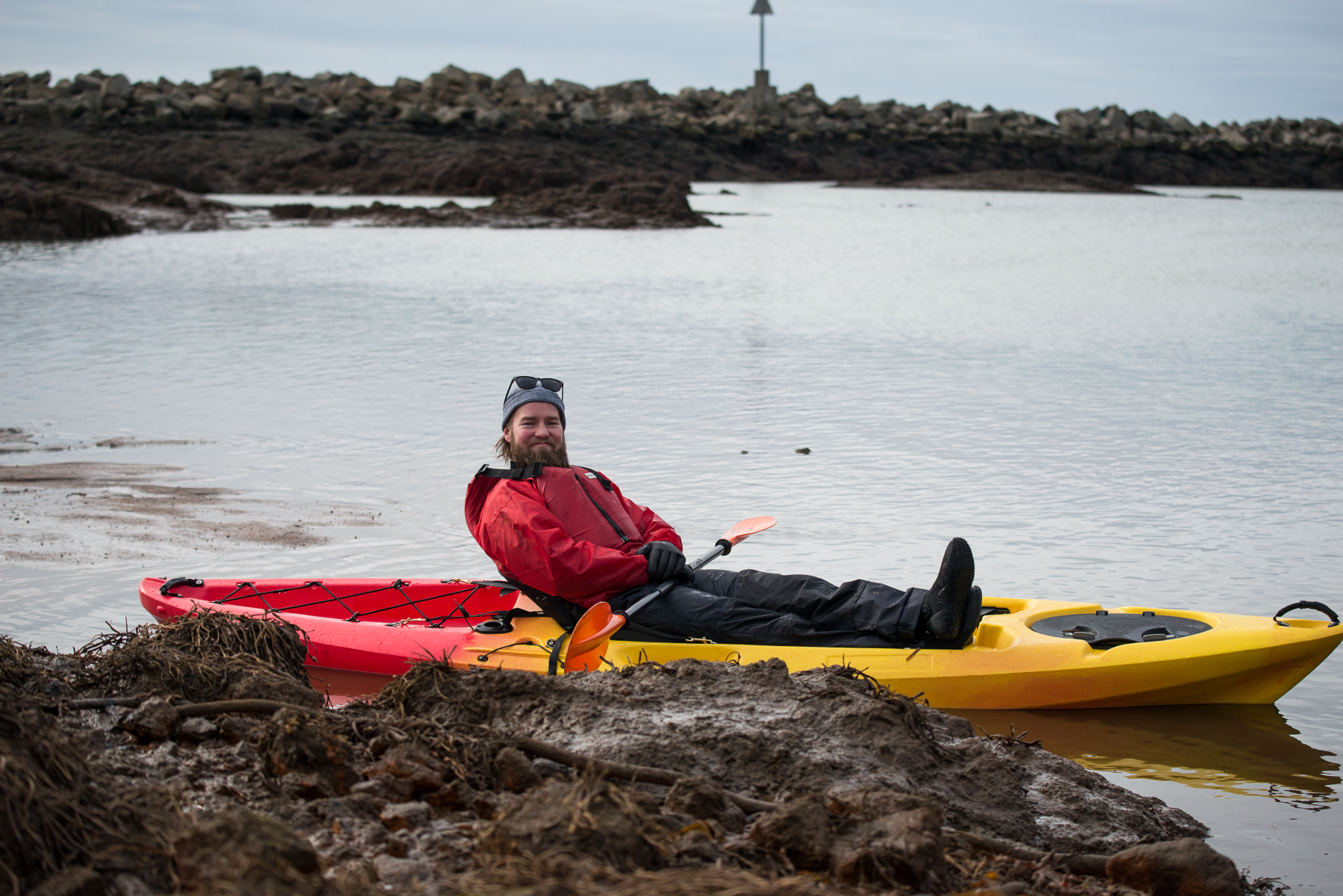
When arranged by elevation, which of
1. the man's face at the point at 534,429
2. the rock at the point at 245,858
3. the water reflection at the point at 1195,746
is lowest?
the water reflection at the point at 1195,746

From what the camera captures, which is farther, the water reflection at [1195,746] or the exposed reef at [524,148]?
the exposed reef at [524,148]

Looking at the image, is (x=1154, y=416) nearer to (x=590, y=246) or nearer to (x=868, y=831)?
(x=868, y=831)

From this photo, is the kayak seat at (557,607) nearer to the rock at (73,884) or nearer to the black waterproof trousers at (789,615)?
the black waterproof trousers at (789,615)

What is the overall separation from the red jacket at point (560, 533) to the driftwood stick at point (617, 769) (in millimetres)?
1620

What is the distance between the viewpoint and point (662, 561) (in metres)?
4.65

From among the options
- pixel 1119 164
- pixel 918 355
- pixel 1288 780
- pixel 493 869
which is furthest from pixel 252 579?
pixel 1119 164

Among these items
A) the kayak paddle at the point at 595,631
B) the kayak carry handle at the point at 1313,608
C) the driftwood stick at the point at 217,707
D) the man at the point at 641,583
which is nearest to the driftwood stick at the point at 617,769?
the driftwood stick at the point at 217,707

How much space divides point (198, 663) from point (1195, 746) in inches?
129

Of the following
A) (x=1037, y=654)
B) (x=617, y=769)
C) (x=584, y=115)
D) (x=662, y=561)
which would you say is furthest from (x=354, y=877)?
(x=584, y=115)

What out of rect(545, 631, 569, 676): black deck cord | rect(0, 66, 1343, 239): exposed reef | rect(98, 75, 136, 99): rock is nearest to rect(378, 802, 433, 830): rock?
rect(545, 631, 569, 676): black deck cord

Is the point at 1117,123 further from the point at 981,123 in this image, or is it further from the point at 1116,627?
the point at 1116,627

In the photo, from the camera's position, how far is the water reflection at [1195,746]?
401 centimetres

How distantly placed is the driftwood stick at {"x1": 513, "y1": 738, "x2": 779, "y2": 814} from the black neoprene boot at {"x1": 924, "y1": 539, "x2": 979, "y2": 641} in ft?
4.95

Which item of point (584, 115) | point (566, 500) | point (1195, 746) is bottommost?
point (1195, 746)
